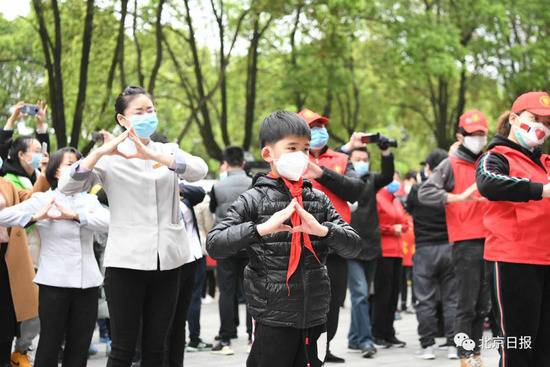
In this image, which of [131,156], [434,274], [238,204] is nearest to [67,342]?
[131,156]

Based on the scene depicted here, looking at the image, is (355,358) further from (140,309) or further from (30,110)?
(140,309)

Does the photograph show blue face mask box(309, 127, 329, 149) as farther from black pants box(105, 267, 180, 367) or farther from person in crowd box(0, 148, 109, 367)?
black pants box(105, 267, 180, 367)

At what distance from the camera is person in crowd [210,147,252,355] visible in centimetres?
1094

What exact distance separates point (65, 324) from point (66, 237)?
730 mm

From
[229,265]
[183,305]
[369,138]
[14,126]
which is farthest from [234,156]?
[183,305]

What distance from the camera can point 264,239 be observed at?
200 inches

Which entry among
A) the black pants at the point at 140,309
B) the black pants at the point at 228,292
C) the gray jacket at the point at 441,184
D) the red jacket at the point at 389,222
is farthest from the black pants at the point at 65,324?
the red jacket at the point at 389,222

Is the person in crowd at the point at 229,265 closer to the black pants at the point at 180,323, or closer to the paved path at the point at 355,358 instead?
the paved path at the point at 355,358

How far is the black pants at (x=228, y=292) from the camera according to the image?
1093 cm

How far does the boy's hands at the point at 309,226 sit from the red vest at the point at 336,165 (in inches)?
138

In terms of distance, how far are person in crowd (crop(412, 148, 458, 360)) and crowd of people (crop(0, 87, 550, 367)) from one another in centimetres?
7

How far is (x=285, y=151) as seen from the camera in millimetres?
5102

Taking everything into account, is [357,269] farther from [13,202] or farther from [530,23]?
[530,23]

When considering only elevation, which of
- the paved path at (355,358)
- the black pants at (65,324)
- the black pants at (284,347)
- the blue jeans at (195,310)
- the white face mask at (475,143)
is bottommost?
the paved path at (355,358)
